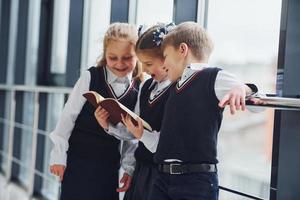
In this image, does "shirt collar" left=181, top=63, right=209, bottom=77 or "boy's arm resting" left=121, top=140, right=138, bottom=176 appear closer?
"shirt collar" left=181, top=63, right=209, bottom=77

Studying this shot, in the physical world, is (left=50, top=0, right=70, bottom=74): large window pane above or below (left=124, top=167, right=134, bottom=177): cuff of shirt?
above

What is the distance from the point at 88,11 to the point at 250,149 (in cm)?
155

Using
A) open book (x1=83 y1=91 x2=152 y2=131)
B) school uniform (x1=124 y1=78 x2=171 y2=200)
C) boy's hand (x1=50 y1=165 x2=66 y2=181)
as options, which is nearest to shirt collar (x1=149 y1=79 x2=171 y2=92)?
school uniform (x1=124 y1=78 x2=171 y2=200)

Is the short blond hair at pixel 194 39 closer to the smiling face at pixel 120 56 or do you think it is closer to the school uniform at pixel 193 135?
the school uniform at pixel 193 135

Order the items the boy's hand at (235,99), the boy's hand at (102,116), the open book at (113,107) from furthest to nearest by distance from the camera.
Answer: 1. the boy's hand at (102,116)
2. the open book at (113,107)
3. the boy's hand at (235,99)

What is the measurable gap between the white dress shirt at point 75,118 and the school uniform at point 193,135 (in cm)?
39

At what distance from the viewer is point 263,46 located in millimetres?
1671

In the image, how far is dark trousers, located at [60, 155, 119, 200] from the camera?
5.72 ft

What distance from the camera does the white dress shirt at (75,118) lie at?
171 centimetres

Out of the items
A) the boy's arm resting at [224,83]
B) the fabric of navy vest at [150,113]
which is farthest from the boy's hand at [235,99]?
the fabric of navy vest at [150,113]

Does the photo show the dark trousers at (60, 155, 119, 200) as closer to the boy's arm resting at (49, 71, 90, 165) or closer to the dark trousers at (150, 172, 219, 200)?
the boy's arm resting at (49, 71, 90, 165)

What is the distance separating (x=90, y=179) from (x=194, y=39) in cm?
66

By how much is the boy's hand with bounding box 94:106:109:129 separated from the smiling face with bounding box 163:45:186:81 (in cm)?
27

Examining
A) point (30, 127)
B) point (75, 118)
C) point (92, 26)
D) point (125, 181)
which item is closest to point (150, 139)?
point (125, 181)
